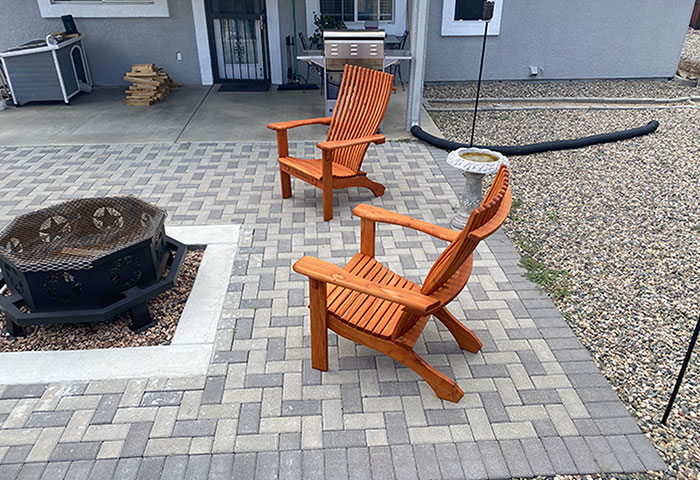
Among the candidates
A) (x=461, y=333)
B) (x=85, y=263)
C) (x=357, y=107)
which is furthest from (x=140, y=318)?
(x=357, y=107)

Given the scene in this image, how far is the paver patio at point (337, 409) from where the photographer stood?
2.33 meters

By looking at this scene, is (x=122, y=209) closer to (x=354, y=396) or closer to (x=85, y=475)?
(x=85, y=475)

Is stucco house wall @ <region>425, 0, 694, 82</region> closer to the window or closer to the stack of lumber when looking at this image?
the window

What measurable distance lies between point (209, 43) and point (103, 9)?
64.0 inches

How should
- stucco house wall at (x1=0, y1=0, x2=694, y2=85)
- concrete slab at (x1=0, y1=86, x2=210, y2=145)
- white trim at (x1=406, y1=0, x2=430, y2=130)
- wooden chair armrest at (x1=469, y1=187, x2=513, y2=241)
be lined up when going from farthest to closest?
stucco house wall at (x1=0, y1=0, x2=694, y2=85)
concrete slab at (x1=0, y1=86, x2=210, y2=145)
white trim at (x1=406, y1=0, x2=430, y2=130)
wooden chair armrest at (x1=469, y1=187, x2=513, y2=241)

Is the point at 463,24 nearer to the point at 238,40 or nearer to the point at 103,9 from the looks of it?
the point at 238,40

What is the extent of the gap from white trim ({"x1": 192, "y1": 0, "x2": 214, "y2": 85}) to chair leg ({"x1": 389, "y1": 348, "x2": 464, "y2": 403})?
7314 millimetres

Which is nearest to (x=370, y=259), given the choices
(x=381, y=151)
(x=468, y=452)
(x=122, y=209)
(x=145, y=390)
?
(x=468, y=452)

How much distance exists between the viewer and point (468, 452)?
2.38 metres

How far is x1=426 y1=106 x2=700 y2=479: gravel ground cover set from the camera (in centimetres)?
280

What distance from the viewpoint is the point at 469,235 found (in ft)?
7.28

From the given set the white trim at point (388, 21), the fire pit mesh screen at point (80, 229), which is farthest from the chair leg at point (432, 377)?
the white trim at point (388, 21)

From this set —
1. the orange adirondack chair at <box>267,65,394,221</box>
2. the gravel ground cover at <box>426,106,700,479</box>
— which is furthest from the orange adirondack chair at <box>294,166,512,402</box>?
the orange adirondack chair at <box>267,65,394,221</box>

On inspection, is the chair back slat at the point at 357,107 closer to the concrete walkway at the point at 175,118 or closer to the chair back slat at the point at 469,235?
the concrete walkway at the point at 175,118
